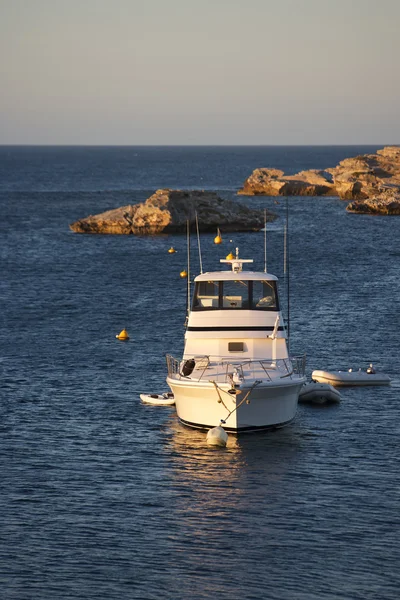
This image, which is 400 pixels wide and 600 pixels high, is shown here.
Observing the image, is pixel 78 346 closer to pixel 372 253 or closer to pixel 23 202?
pixel 372 253

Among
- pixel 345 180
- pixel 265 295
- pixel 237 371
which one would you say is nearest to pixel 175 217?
pixel 345 180

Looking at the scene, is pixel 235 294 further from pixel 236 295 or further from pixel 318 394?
pixel 318 394

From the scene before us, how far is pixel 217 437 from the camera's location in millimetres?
38250

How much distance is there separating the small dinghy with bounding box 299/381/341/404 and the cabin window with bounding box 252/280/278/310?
374 cm

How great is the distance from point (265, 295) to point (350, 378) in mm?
6657

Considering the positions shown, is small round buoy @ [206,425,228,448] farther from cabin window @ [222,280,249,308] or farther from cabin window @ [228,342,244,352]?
cabin window @ [222,280,249,308]

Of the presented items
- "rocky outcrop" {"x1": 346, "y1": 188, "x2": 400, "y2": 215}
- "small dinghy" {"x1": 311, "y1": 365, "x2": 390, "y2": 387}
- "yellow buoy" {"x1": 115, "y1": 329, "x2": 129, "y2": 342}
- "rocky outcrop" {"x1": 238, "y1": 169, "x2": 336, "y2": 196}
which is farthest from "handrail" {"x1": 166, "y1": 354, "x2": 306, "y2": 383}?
"rocky outcrop" {"x1": 238, "y1": 169, "x2": 336, "y2": 196}

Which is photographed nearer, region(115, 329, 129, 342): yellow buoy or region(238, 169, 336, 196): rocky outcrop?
region(115, 329, 129, 342): yellow buoy

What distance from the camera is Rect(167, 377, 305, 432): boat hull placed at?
3875 cm

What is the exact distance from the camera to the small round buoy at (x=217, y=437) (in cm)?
3828

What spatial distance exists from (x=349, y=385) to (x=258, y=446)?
35.0 ft

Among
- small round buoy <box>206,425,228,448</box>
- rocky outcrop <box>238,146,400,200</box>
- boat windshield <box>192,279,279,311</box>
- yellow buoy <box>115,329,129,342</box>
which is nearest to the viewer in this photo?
small round buoy <box>206,425,228,448</box>

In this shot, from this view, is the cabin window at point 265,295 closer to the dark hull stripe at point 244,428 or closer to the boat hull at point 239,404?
the boat hull at point 239,404

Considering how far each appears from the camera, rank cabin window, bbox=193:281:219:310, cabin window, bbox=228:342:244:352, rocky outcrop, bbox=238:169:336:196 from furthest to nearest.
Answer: rocky outcrop, bbox=238:169:336:196
cabin window, bbox=193:281:219:310
cabin window, bbox=228:342:244:352
